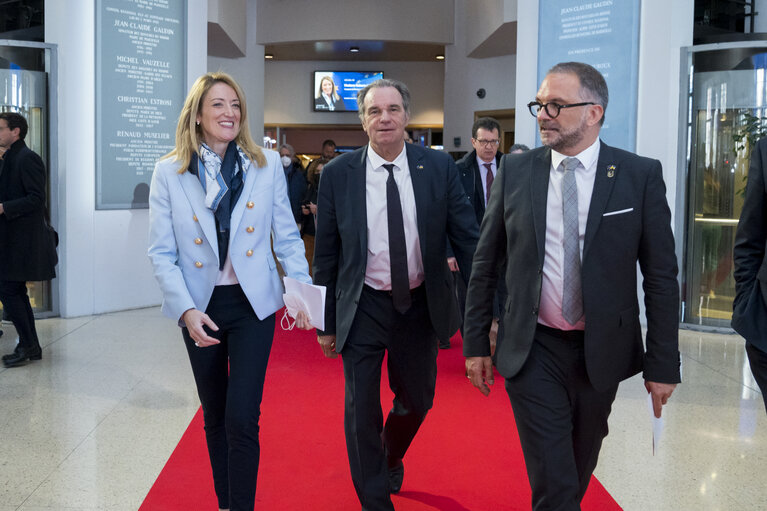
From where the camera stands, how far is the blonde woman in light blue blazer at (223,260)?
2857 millimetres

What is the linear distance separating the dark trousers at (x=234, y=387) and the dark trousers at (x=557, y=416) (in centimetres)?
91

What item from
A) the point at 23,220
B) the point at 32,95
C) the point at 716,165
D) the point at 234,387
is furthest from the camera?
the point at 32,95

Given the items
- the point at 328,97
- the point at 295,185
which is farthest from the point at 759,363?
the point at 328,97

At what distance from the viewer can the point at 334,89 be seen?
59.1ft

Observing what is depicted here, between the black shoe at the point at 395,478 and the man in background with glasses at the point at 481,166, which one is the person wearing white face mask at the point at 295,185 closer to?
the man in background with glasses at the point at 481,166

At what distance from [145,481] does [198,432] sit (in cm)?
73

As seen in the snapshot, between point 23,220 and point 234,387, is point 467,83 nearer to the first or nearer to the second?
point 23,220

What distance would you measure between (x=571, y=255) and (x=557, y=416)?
1.61ft

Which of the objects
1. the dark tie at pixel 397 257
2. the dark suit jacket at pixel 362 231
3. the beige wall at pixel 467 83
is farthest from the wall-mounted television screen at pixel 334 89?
the dark tie at pixel 397 257

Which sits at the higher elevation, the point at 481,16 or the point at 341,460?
the point at 481,16

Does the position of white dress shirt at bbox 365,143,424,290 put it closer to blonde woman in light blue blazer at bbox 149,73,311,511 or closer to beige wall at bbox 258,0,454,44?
blonde woman in light blue blazer at bbox 149,73,311,511

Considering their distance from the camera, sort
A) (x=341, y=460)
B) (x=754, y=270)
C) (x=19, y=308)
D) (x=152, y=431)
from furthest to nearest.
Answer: (x=19, y=308)
(x=152, y=431)
(x=341, y=460)
(x=754, y=270)

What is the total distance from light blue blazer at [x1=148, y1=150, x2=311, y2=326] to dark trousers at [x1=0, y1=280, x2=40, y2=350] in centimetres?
347

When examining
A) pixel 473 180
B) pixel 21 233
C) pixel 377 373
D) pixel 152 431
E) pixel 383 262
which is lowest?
pixel 152 431
